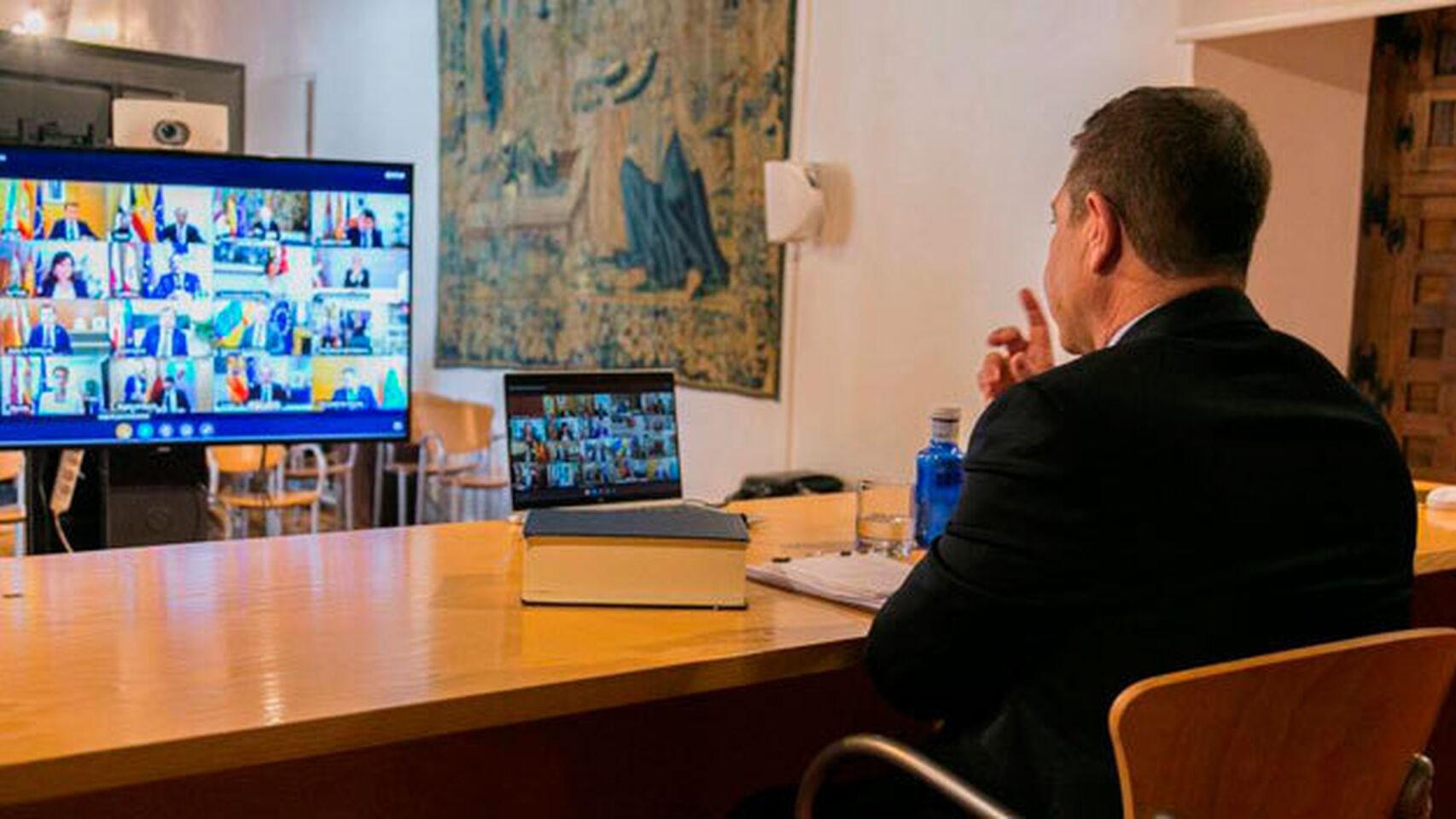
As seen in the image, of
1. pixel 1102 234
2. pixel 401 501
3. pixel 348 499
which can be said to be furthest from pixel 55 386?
pixel 348 499

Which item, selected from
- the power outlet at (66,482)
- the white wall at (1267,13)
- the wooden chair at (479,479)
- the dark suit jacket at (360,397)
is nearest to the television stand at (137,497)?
the power outlet at (66,482)

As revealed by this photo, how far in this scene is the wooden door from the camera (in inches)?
149

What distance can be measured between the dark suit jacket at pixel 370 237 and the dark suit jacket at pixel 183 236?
0.82ft

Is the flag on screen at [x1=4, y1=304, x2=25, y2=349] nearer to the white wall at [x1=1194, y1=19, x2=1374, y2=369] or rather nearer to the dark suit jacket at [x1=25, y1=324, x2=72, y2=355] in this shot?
the dark suit jacket at [x1=25, y1=324, x2=72, y2=355]

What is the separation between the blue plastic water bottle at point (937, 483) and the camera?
2.26 metres

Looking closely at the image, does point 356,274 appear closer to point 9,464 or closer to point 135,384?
point 135,384

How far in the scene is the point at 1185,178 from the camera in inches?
62.7

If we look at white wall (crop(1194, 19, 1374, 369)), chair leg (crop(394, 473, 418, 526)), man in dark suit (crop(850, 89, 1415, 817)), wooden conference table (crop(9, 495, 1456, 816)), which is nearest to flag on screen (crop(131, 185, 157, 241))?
wooden conference table (crop(9, 495, 1456, 816))

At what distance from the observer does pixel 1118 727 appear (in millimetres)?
1280

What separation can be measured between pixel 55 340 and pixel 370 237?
0.53 m

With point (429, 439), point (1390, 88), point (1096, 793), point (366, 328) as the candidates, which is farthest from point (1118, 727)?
point (429, 439)

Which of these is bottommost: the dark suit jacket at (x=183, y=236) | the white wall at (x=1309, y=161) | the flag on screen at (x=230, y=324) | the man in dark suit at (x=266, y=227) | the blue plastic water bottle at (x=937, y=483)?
the blue plastic water bottle at (x=937, y=483)

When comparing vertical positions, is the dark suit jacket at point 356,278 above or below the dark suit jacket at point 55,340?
above

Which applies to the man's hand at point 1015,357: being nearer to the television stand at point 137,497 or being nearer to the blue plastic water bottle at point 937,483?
the blue plastic water bottle at point 937,483
